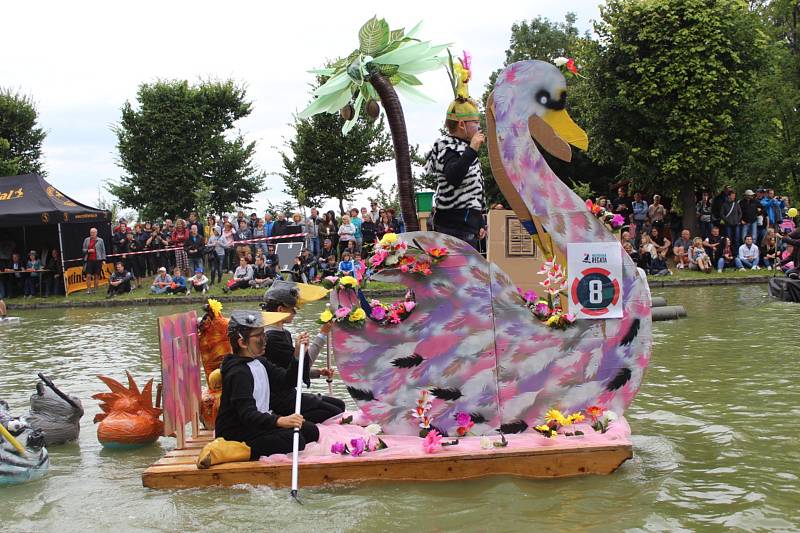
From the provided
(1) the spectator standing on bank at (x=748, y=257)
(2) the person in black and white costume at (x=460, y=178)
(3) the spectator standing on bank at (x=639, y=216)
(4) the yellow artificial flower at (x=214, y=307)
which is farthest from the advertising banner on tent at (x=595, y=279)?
(3) the spectator standing on bank at (x=639, y=216)

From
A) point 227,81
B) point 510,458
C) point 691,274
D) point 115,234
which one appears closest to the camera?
point 510,458

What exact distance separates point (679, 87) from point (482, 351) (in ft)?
69.0

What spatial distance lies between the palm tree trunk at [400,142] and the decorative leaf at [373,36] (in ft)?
0.66

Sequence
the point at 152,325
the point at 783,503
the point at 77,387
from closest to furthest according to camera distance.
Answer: the point at 783,503 → the point at 77,387 → the point at 152,325

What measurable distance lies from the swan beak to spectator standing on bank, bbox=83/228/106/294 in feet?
65.7

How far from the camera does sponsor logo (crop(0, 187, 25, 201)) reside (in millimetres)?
Result: 24203

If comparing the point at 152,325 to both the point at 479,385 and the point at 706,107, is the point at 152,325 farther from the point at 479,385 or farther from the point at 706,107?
the point at 706,107

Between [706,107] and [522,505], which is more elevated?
[706,107]

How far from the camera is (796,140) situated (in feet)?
104

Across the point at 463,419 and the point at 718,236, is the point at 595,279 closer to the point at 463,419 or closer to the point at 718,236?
the point at 463,419

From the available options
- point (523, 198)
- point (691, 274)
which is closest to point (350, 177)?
point (691, 274)

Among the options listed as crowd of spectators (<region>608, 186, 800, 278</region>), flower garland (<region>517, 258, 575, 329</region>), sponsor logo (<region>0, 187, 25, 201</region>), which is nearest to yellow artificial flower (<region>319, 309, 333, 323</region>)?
flower garland (<region>517, 258, 575, 329</region>)

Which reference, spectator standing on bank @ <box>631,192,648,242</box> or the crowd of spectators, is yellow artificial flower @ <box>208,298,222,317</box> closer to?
the crowd of spectators

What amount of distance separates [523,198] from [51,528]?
3.92 m
